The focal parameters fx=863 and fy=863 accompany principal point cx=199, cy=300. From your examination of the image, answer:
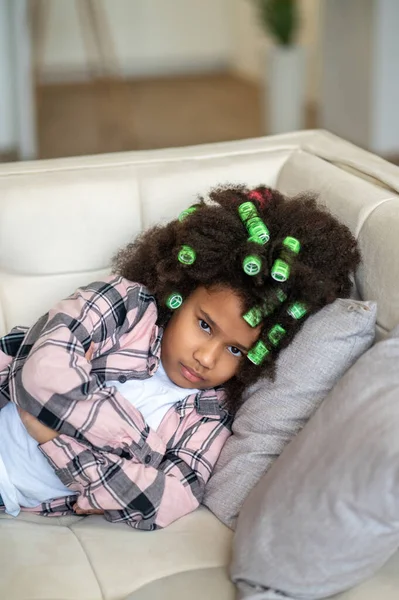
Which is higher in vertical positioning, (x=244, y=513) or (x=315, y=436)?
(x=315, y=436)

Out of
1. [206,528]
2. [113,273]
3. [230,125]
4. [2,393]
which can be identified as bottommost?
[230,125]

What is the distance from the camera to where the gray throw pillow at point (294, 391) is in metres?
1.42

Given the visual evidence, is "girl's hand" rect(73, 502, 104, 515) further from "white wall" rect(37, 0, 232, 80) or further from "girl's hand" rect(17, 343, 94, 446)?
"white wall" rect(37, 0, 232, 80)

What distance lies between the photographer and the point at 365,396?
125cm

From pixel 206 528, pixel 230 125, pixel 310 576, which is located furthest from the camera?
pixel 230 125

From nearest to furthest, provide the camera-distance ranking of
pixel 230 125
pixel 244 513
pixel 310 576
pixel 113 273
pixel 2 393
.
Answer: pixel 310 576, pixel 244 513, pixel 2 393, pixel 113 273, pixel 230 125

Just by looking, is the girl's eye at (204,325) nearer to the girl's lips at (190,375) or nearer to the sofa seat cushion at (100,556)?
the girl's lips at (190,375)

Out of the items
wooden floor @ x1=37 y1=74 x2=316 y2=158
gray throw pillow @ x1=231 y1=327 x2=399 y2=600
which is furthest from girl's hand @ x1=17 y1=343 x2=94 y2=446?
wooden floor @ x1=37 y1=74 x2=316 y2=158

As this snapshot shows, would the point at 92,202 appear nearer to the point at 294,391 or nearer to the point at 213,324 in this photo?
the point at 213,324

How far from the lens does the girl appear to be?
1391 millimetres

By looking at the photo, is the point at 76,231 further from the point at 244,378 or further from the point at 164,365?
the point at 244,378

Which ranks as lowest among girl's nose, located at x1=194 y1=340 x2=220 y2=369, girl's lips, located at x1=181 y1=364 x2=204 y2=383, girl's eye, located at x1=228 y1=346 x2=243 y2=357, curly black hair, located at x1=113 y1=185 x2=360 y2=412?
girl's lips, located at x1=181 y1=364 x2=204 y2=383

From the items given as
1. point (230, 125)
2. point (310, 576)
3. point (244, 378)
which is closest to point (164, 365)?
point (244, 378)

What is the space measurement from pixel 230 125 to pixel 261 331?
4.01 metres
